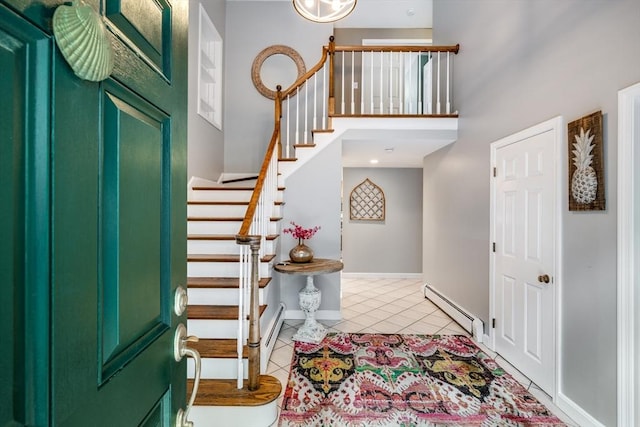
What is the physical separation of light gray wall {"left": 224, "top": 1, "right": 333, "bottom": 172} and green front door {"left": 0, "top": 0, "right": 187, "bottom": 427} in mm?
4308

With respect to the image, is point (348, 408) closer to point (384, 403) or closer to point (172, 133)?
point (384, 403)

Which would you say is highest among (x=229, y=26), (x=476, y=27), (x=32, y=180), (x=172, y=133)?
(x=229, y=26)

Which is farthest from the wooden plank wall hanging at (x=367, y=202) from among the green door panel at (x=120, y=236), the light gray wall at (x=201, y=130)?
the green door panel at (x=120, y=236)

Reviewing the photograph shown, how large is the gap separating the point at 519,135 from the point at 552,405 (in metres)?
2.07

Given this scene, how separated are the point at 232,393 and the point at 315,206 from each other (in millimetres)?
2181

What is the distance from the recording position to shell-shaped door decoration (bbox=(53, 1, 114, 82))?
1.28ft

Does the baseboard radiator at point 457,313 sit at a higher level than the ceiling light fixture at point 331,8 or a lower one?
lower

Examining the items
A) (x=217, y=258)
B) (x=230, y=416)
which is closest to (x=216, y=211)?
(x=217, y=258)

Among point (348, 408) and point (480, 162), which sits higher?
point (480, 162)

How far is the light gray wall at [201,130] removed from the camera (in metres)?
3.62

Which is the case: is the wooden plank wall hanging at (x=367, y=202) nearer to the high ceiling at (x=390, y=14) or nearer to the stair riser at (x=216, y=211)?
the high ceiling at (x=390, y=14)

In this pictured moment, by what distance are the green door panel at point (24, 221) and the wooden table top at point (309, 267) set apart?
2572 mm

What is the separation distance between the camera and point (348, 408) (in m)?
2.07

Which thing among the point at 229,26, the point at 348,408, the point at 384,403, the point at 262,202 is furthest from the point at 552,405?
the point at 229,26
